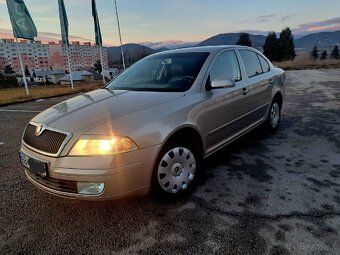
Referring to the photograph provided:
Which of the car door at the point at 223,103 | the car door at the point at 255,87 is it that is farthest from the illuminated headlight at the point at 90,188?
the car door at the point at 255,87

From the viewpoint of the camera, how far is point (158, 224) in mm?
2531

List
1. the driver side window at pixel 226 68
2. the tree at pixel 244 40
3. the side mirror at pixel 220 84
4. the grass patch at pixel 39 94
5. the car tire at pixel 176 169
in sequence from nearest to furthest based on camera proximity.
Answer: the car tire at pixel 176 169, the side mirror at pixel 220 84, the driver side window at pixel 226 68, the grass patch at pixel 39 94, the tree at pixel 244 40

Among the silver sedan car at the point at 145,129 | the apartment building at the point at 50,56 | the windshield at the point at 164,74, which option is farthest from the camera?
the apartment building at the point at 50,56

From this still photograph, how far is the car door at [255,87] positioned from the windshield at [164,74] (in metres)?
0.99

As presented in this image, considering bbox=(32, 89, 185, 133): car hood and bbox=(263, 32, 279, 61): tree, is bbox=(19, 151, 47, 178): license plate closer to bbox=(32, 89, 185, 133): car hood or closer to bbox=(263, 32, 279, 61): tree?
bbox=(32, 89, 185, 133): car hood

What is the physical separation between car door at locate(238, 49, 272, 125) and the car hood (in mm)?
1594

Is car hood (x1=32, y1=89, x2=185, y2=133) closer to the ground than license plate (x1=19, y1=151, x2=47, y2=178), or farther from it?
farther from it

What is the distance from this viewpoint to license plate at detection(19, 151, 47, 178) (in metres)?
2.44

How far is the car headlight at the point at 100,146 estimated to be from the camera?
232 cm

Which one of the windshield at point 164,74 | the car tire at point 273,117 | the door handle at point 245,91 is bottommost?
the car tire at point 273,117

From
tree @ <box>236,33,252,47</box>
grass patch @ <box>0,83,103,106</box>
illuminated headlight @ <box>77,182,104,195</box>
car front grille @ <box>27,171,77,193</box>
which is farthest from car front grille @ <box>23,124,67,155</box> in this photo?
tree @ <box>236,33,252,47</box>

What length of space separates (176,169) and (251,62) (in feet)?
8.42

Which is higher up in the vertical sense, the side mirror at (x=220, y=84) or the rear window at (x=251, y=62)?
the rear window at (x=251, y=62)

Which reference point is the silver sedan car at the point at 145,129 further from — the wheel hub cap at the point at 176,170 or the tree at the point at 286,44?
the tree at the point at 286,44
